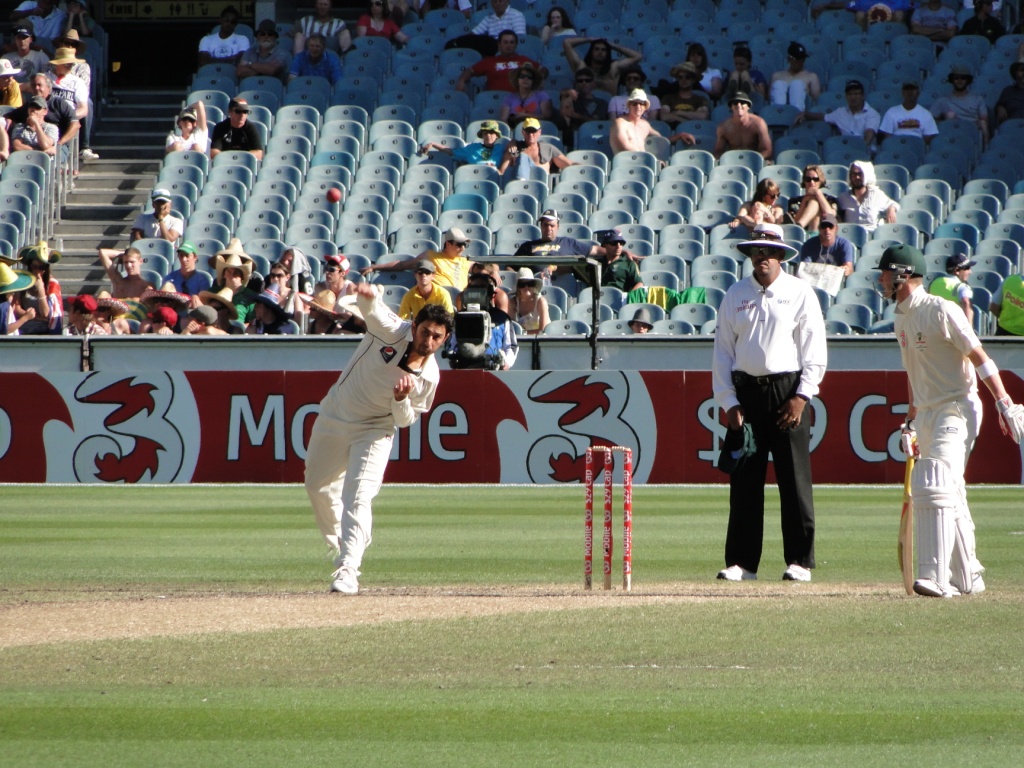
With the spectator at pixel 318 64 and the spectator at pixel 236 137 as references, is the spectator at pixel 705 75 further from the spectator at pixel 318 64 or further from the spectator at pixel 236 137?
the spectator at pixel 236 137

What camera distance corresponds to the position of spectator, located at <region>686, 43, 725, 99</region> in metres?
23.6

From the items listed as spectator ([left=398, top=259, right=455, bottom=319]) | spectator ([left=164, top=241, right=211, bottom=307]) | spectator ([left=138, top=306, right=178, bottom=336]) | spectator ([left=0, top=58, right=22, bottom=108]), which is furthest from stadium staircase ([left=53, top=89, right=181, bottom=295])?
spectator ([left=398, top=259, right=455, bottom=319])

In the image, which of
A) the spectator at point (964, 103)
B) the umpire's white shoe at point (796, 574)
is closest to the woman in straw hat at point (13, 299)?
the umpire's white shoe at point (796, 574)

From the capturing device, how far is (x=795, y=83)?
2347 cm

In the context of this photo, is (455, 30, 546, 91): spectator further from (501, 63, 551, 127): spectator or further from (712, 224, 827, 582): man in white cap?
(712, 224, 827, 582): man in white cap

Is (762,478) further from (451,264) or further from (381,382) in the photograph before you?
(451,264)

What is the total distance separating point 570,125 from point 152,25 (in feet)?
35.7

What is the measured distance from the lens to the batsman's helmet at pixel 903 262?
29.3 feet

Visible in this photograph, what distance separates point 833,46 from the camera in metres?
25.0

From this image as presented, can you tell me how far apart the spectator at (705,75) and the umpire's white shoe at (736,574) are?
1487 cm

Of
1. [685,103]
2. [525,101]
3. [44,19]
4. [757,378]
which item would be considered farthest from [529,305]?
[44,19]

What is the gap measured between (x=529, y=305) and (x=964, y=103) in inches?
331

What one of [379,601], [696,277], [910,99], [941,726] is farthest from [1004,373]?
[941,726]

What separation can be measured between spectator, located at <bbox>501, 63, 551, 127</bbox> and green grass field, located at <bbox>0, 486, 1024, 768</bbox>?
11994 millimetres
